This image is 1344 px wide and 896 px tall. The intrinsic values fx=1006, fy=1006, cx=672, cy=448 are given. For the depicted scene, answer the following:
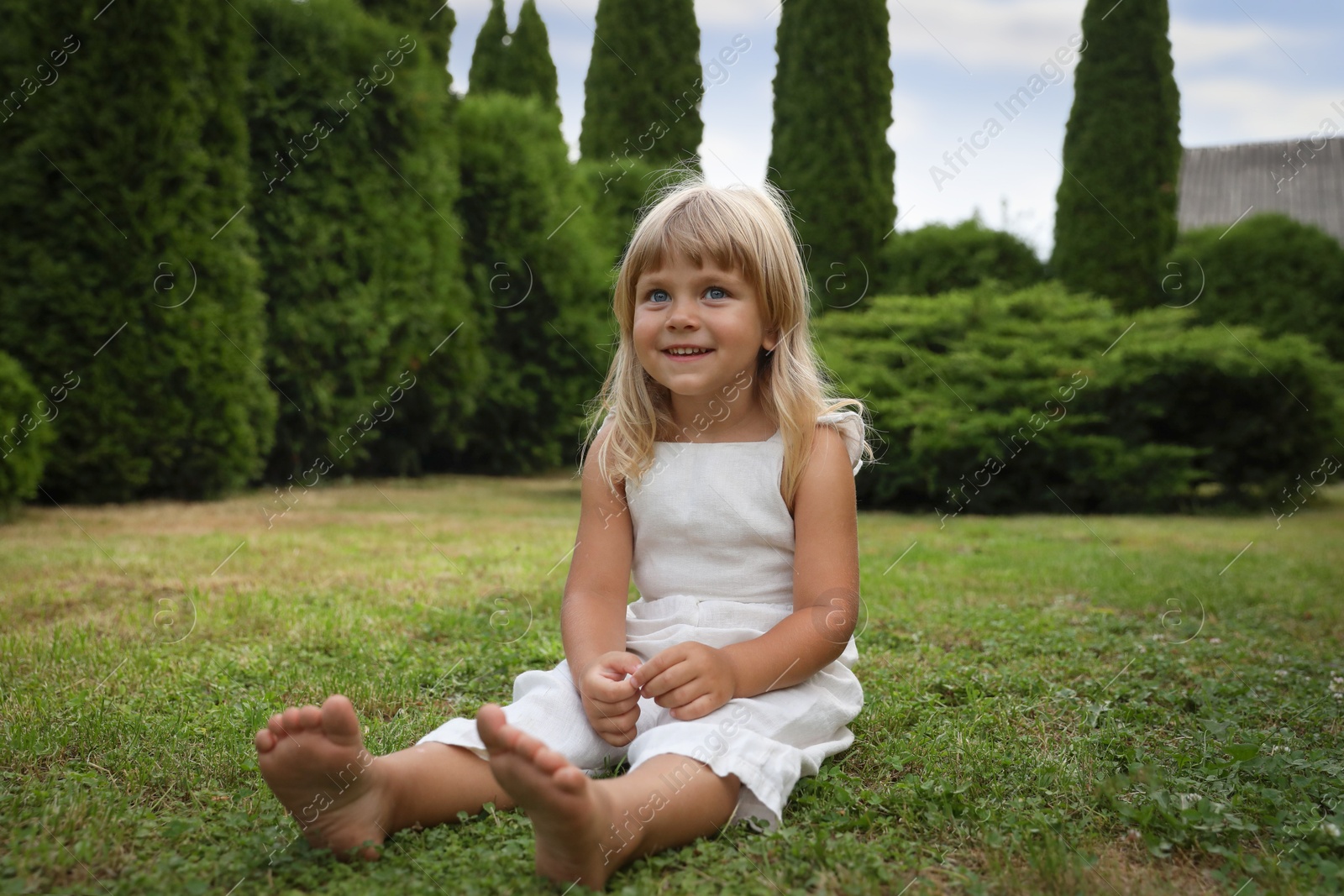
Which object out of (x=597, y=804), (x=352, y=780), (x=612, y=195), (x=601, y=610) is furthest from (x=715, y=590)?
(x=612, y=195)

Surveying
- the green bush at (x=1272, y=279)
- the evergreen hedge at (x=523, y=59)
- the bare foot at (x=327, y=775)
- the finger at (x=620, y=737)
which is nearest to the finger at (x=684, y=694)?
the finger at (x=620, y=737)

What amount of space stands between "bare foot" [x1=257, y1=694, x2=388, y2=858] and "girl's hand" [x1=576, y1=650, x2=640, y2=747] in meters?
0.39

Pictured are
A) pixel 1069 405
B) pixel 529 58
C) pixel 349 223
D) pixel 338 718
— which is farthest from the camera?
pixel 529 58

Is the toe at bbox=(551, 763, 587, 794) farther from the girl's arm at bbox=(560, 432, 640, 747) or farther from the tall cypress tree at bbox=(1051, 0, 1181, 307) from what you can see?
the tall cypress tree at bbox=(1051, 0, 1181, 307)

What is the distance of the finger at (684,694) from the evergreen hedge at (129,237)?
6429 millimetres

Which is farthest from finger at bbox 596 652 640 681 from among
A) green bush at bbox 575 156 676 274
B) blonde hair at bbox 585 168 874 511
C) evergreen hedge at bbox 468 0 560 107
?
evergreen hedge at bbox 468 0 560 107

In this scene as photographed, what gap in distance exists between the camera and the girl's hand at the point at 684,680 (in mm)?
1815

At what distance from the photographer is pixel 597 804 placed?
1525mm

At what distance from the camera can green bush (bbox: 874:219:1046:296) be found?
11.5 meters

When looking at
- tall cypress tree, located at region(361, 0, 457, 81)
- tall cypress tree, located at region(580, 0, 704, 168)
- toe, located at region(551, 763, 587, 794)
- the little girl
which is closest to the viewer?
toe, located at region(551, 763, 587, 794)

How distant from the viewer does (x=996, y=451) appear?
7.68 m

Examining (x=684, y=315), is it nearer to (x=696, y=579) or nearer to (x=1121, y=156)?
(x=696, y=579)

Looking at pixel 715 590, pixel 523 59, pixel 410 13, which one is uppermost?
pixel 523 59

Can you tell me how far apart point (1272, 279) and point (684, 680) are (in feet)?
45.8
